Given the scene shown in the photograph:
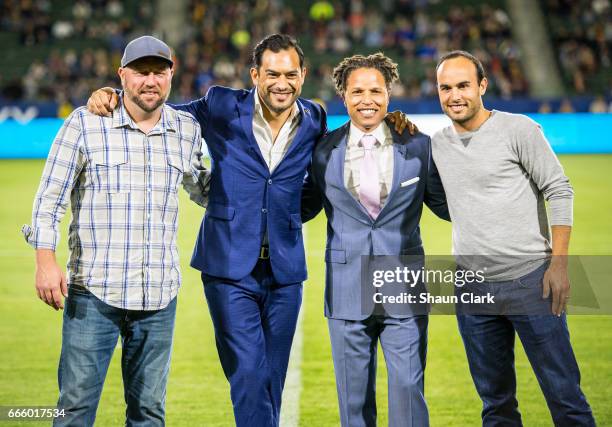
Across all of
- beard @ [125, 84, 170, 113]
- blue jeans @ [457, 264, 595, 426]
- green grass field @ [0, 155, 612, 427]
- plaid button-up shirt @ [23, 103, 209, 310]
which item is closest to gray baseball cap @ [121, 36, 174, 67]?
beard @ [125, 84, 170, 113]

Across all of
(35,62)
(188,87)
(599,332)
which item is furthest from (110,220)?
(35,62)

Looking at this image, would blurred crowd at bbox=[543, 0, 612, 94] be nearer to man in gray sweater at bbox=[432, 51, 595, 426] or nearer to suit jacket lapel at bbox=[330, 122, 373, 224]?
man in gray sweater at bbox=[432, 51, 595, 426]

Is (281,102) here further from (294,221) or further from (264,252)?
(264,252)

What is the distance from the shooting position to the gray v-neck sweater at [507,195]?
14.2 ft

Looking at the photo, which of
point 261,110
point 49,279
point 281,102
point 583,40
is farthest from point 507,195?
point 583,40

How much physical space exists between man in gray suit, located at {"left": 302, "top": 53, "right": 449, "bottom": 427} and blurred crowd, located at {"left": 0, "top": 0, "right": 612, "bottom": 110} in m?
19.3

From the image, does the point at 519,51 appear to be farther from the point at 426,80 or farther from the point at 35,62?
the point at 35,62

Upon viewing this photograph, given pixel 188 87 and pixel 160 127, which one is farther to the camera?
pixel 188 87

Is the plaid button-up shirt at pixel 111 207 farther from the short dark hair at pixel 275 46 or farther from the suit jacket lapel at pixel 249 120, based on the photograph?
the short dark hair at pixel 275 46

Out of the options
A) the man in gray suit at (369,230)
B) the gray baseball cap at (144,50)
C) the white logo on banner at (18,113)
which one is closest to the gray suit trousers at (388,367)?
the man in gray suit at (369,230)

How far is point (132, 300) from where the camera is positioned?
416 cm

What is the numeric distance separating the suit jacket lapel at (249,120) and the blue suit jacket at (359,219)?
0.30 metres

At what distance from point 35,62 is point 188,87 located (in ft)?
15.7

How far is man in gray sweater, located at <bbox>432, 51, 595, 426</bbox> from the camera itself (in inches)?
168
